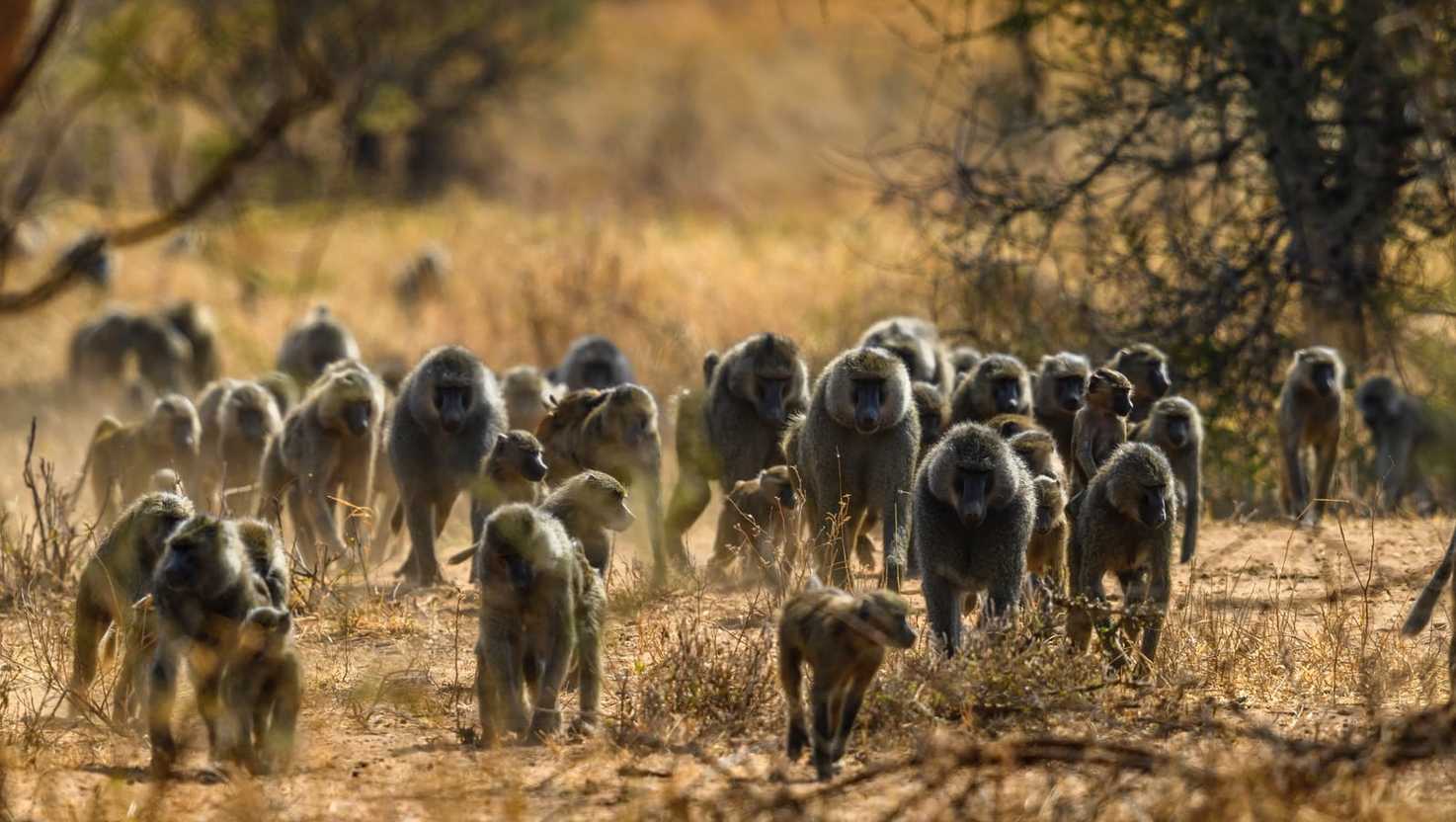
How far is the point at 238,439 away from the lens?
36.3 feet

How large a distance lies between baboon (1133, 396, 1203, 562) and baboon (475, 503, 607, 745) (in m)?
3.49

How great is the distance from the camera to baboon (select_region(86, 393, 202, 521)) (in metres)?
10.9

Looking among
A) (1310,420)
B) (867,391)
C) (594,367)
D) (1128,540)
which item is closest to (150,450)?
(594,367)

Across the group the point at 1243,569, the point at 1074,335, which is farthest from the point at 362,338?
the point at 1243,569

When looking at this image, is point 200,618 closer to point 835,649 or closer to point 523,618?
point 523,618

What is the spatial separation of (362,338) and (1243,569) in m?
13.5

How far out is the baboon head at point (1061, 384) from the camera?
9.16m

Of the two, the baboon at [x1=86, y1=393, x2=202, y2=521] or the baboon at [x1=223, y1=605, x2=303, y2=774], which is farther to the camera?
the baboon at [x1=86, y1=393, x2=202, y2=521]

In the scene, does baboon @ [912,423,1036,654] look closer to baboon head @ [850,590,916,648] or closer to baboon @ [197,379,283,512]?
baboon head @ [850,590,916,648]

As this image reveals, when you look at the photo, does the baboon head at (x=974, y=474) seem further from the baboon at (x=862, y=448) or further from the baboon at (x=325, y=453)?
the baboon at (x=325, y=453)

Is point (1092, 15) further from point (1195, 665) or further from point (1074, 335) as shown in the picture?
point (1195, 665)

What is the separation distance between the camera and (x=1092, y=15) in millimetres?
13031

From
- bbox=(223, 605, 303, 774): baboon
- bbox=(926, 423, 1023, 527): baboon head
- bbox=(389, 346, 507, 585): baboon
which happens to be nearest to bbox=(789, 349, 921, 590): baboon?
bbox=(926, 423, 1023, 527): baboon head

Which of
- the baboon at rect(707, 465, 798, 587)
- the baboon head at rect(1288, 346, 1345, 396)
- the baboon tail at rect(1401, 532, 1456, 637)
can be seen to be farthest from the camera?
the baboon head at rect(1288, 346, 1345, 396)
